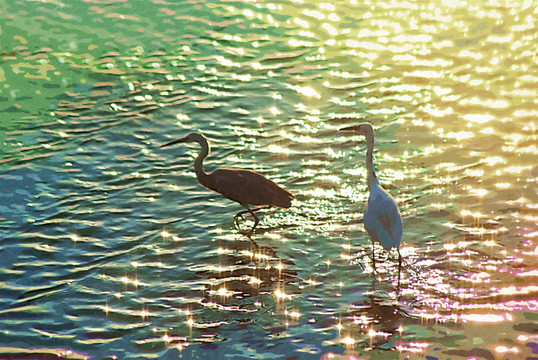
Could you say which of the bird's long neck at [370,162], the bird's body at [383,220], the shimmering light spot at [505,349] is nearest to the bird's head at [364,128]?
the bird's long neck at [370,162]

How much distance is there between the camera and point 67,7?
82.9 feet

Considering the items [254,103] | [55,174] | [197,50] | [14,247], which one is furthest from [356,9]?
[14,247]

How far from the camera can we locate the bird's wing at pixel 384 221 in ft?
34.3

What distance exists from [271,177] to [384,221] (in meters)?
4.00

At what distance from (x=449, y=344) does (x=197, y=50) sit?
571 inches

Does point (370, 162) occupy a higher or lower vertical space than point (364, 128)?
lower

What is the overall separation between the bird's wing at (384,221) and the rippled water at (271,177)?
50 cm

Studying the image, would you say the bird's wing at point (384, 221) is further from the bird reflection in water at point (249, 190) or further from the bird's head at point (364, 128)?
the bird reflection in water at point (249, 190)

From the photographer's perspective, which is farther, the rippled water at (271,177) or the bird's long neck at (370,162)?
the bird's long neck at (370,162)

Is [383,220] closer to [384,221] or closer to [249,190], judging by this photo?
[384,221]

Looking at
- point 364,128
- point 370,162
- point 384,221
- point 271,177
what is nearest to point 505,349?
point 384,221

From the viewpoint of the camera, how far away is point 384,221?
10.5 meters

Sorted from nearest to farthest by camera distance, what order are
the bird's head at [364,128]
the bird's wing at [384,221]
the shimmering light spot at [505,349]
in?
the shimmering light spot at [505,349]
the bird's wing at [384,221]
the bird's head at [364,128]

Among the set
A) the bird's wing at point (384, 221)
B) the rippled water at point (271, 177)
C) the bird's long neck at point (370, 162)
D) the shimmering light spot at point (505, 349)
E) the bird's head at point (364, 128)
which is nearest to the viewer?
the shimmering light spot at point (505, 349)
